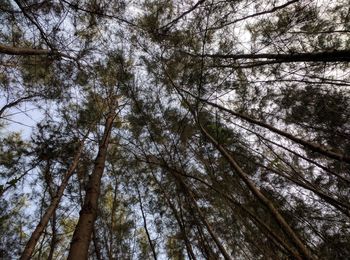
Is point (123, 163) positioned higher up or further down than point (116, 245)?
higher up

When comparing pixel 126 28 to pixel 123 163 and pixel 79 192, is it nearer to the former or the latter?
pixel 123 163

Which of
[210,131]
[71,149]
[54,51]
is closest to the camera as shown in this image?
[54,51]

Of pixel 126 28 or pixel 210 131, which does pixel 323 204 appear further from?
pixel 126 28

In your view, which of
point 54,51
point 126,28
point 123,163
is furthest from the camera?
point 123,163

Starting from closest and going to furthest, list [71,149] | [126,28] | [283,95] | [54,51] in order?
1. [54,51]
2. [283,95]
3. [126,28]
4. [71,149]

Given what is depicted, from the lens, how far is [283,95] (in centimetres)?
399

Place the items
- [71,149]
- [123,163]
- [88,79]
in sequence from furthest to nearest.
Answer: [123,163] < [71,149] < [88,79]

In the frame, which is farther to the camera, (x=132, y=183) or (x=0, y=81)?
(x=132, y=183)

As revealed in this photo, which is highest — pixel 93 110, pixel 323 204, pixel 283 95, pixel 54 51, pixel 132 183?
pixel 93 110

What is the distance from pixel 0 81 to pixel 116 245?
130 inches

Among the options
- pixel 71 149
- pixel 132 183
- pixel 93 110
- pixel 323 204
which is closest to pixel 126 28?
pixel 93 110

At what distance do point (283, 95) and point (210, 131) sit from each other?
1.26 meters

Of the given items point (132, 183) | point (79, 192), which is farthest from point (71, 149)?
point (132, 183)

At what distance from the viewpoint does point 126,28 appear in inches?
168
